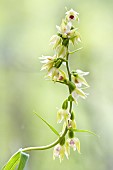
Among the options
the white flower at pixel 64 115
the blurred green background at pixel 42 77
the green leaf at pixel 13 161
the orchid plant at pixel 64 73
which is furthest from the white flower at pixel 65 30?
the blurred green background at pixel 42 77

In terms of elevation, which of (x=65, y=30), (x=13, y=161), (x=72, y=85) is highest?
(x=65, y=30)

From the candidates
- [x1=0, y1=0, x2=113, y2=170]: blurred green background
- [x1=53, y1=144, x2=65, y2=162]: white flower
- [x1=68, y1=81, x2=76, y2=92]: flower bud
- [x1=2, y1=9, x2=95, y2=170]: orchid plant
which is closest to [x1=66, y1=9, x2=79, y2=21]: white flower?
[x1=2, y1=9, x2=95, y2=170]: orchid plant

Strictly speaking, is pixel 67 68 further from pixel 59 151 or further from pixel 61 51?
pixel 59 151

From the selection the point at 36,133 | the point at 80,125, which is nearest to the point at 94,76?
the point at 80,125

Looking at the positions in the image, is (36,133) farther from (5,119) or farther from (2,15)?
(2,15)

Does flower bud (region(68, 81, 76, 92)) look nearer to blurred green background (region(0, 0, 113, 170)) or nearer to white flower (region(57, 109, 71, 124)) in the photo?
white flower (region(57, 109, 71, 124))

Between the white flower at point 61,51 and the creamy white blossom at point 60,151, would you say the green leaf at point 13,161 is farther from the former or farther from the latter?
the white flower at point 61,51

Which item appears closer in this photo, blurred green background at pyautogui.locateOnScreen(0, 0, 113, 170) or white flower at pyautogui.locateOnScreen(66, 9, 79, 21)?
white flower at pyautogui.locateOnScreen(66, 9, 79, 21)

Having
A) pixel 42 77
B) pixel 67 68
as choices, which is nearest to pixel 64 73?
pixel 67 68
